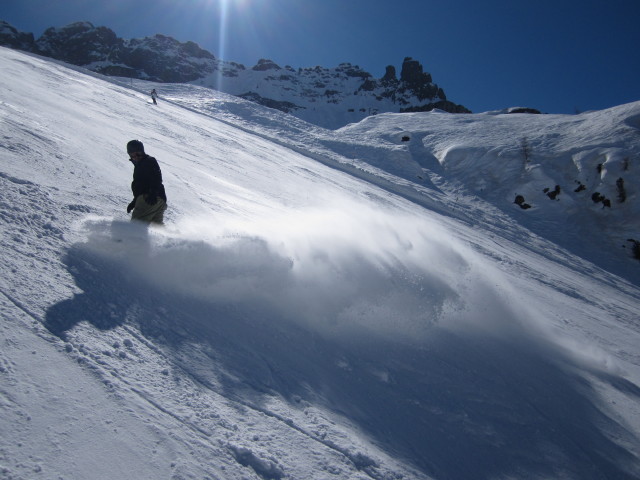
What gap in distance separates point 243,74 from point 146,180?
170 metres

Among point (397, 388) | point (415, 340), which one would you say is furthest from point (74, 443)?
point (415, 340)

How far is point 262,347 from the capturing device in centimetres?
345

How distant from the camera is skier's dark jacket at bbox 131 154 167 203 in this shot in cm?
477

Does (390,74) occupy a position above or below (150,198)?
above

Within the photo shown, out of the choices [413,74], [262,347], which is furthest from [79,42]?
[262,347]

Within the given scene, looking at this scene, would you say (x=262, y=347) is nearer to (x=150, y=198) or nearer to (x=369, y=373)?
(x=369, y=373)

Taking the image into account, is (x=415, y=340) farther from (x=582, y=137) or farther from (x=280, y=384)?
(x=582, y=137)

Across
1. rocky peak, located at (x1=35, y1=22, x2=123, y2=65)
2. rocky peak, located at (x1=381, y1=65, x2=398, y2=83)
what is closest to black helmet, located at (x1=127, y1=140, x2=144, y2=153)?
rocky peak, located at (x1=381, y1=65, x2=398, y2=83)

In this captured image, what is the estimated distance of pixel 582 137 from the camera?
27.8 meters

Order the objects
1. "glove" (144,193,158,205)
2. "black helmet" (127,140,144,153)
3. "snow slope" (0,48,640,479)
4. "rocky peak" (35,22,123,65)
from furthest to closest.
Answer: "rocky peak" (35,22,123,65), "glove" (144,193,158,205), "black helmet" (127,140,144,153), "snow slope" (0,48,640,479)

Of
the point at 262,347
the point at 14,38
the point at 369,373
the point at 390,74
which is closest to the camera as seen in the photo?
the point at 262,347

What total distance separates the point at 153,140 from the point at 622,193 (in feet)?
88.4

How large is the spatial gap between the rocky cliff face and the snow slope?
12091 centimetres

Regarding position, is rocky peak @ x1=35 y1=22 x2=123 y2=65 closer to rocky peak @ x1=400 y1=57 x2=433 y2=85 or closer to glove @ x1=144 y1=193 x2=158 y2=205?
rocky peak @ x1=400 y1=57 x2=433 y2=85
